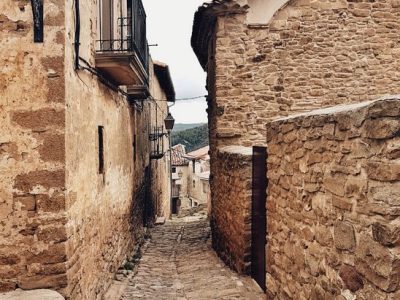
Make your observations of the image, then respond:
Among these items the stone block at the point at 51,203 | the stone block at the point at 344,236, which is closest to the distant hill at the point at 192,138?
the stone block at the point at 51,203

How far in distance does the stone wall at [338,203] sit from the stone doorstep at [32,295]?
7.24ft

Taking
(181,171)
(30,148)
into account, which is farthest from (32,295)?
(181,171)

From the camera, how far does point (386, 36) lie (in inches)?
341

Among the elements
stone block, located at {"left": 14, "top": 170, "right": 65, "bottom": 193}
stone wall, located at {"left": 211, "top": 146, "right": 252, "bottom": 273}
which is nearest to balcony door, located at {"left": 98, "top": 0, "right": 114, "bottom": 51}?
stone wall, located at {"left": 211, "top": 146, "right": 252, "bottom": 273}

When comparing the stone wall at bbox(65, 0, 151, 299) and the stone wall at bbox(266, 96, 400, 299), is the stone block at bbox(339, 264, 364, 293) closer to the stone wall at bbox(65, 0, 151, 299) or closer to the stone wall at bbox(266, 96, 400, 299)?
the stone wall at bbox(266, 96, 400, 299)

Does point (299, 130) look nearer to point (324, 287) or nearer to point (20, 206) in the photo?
point (324, 287)

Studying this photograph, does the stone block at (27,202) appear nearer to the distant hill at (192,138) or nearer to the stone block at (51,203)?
the stone block at (51,203)

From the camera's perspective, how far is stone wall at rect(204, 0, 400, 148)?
8.59 metres

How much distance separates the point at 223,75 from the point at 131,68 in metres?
2.98

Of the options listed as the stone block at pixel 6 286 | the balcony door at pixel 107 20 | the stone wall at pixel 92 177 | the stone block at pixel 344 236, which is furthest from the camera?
the balcony door at pixel 107 20

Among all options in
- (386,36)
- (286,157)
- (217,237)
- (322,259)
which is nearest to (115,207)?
(217,237)

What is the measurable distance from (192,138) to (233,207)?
53.7 metres

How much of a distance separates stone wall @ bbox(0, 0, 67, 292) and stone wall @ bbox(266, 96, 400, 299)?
7.26 ft

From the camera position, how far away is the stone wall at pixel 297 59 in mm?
8594
